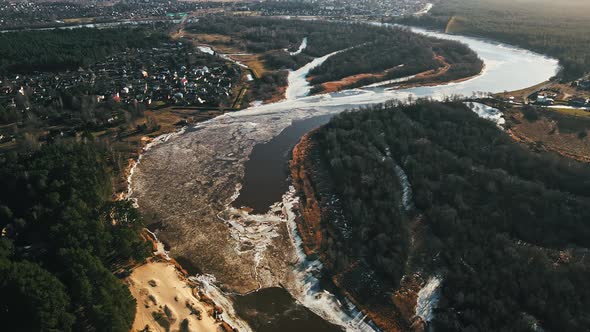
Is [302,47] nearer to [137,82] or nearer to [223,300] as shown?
[137,82]

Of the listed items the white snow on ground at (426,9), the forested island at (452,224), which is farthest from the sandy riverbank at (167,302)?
the white snow on ground at (426,9)

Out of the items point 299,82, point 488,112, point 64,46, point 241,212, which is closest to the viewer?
point 241,212

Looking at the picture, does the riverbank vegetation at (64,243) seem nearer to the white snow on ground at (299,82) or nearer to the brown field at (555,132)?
the white snow on ground at (299,82)

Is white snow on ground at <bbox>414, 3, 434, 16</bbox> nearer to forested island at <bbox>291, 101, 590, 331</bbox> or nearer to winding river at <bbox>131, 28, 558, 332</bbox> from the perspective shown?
winding river at <bbox>131, 28, 558, 332</bbox>

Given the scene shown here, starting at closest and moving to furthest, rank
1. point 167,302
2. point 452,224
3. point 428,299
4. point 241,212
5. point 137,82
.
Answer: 1. point 167,302
2. point 428,299
3. point 452,224
4. point 241,212
5. point 137,82

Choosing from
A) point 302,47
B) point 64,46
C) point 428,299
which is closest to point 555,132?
point 428,299

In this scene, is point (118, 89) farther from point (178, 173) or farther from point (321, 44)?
point (321, 44)

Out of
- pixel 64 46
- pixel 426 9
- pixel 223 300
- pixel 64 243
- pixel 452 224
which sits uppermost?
pixel 64 46

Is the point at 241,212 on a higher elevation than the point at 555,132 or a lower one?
lower
